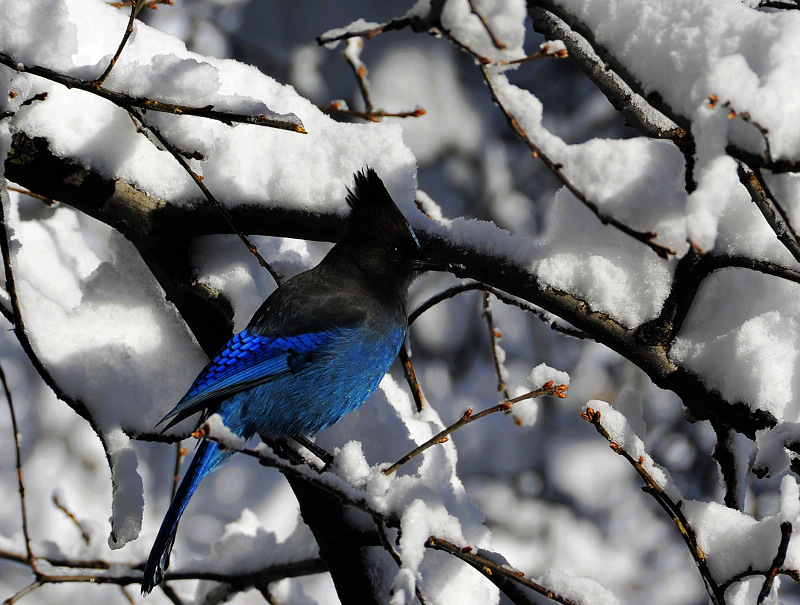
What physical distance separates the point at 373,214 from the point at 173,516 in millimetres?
971

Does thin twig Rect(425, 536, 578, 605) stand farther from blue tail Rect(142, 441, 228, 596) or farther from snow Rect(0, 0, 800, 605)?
blue tail Rect(142, 441, 228, 596)

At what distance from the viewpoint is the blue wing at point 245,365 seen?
189cm

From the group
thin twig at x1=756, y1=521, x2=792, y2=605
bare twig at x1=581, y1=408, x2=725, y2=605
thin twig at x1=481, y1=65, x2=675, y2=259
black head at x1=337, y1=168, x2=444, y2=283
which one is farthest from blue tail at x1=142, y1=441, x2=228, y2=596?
thin twig at x1=756, y1=521, x2=792, y2=605

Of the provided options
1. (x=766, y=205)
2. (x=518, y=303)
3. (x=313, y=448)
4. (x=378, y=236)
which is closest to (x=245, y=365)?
(x=313, y=448)

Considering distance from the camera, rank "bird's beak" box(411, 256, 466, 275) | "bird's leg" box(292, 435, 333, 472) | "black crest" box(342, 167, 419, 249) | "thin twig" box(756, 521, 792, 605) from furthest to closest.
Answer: "bird's leg" box(292, 435, 333, 472), "black crest" box(342, 167, 419, 249), "bird's beak" box(411, 256, 466, 275), "thin twig" box(756, 521, 792, 605)

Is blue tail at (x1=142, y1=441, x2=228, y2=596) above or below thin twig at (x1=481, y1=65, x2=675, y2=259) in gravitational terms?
below

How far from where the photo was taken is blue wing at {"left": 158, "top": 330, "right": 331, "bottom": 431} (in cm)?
189

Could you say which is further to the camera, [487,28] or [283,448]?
[283,448]

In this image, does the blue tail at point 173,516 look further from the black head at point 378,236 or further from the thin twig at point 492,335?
the thin twig at point 492,335

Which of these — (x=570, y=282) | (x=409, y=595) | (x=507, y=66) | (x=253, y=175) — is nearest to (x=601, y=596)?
(x=409, y=595)

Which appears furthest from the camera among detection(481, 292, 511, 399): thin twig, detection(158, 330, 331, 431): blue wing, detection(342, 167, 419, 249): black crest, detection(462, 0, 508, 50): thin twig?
detection(481, 292, 511, 399): thin twig

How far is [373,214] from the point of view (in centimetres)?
214

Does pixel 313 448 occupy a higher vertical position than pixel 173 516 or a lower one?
lower

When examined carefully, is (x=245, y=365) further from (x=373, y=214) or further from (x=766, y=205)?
(x=766, y=205)
